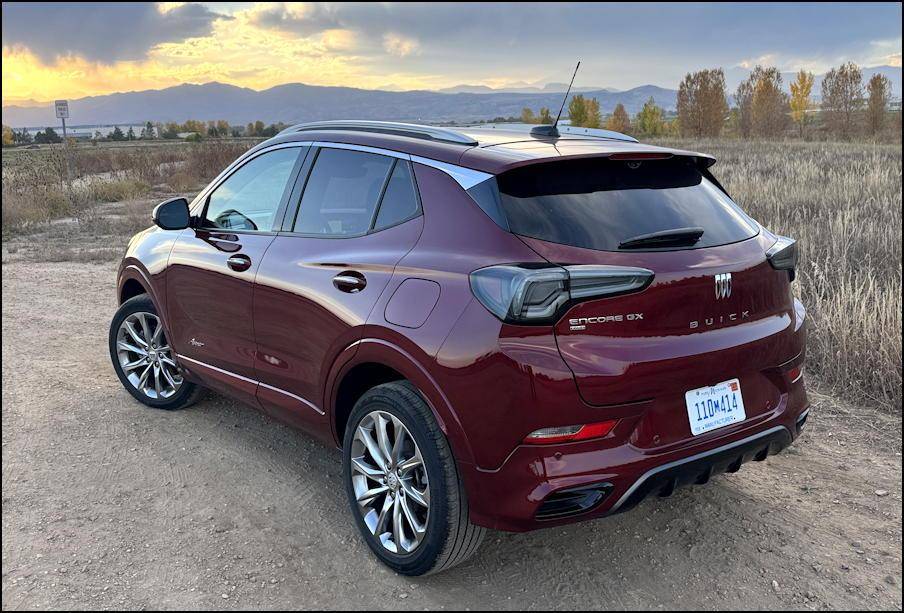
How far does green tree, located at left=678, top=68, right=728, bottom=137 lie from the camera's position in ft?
202

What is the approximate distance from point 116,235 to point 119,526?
10.9 meters

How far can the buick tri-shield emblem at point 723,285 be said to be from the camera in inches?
108

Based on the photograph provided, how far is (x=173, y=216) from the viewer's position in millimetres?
4246

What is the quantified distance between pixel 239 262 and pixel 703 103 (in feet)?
210

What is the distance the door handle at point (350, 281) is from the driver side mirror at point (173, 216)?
151 centimetres

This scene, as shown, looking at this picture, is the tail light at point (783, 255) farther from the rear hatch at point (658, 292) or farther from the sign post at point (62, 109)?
the sign post at point (62, 109)

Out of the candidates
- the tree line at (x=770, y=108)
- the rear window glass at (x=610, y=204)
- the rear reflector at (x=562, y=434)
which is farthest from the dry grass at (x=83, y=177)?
the tree line at (x=770, y=108)

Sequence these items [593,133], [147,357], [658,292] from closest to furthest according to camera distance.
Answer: [658,292]
[593,133]
[147,357]

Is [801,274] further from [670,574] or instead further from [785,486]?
[670,574]

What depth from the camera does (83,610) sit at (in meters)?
2.83

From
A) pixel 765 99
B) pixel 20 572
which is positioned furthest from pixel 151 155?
pixel 765 99

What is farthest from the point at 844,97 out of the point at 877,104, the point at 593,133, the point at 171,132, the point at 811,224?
the point at 593,133

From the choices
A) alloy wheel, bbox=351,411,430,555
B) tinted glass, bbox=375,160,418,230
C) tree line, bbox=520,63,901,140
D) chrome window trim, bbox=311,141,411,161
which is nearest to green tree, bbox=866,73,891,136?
tree line, bbox=520,63,901,140

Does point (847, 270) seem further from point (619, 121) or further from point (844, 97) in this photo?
point (619, 121)
